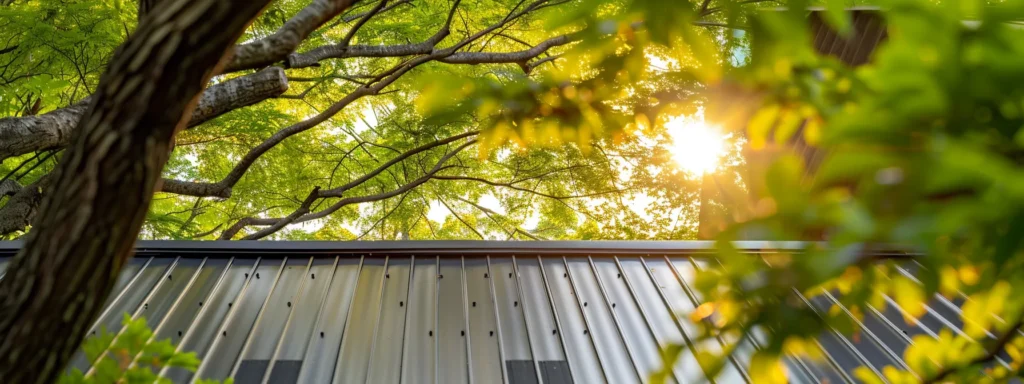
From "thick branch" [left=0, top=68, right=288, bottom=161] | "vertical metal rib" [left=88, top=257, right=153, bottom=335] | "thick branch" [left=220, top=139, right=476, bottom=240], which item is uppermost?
"thick branch" [left=220, top=139, right=476, bottom=240]

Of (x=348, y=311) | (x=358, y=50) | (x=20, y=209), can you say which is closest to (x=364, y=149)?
(x=358, y=50)

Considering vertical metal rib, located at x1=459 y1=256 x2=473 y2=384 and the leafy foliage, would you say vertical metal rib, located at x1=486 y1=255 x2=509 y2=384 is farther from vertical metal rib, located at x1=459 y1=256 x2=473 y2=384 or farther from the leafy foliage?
the leafy foliage

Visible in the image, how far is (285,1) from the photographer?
37.4 feet

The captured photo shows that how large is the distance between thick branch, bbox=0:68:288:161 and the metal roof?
42.4 inches

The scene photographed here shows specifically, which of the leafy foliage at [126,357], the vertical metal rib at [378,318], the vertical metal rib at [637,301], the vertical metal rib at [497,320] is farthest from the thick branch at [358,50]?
the leafy foliage at [126,357]

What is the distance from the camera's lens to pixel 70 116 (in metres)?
5.21

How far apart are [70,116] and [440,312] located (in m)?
3.67

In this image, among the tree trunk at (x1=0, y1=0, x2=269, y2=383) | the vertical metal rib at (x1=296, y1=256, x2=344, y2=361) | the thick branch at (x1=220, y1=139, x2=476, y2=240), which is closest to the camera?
the tree trunk at (x1=0, y1=0, x2=269, y2=383)

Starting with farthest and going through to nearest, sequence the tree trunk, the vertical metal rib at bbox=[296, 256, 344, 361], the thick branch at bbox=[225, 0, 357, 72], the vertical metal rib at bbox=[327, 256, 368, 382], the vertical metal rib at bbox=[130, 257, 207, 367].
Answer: the vertical metal rib at bbox=[130, 257, 207, 367]
the vertical metal rib at bbox=[327, 256, 368, 382]
the vertical metal rib at bbox=[296, 256, 344, 361]
the thick branch at bbox=[225, 0, 357, 72]
the tree trunk

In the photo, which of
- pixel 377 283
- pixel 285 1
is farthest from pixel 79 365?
pixel 285 1

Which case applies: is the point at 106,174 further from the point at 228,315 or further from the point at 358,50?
the point at 358,50

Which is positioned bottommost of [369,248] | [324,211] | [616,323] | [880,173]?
[880,173]

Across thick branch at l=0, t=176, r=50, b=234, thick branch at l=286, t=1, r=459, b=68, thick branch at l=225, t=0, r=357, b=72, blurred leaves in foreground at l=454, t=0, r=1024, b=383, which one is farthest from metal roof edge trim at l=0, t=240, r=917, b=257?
blurred leaves in foreground at l=454, t=0, r=1024, b=383

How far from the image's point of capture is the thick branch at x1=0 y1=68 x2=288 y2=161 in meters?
4.82
